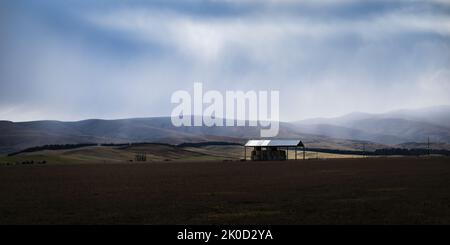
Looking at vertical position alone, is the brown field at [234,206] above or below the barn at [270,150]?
below

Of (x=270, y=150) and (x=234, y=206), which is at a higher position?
(x=270, y=150)

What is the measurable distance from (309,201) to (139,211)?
8486mm

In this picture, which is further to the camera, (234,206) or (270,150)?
(270,150)

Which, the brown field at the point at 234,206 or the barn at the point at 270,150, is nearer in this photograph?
the brown field at the point at 234,206

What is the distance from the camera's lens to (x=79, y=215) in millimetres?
22891

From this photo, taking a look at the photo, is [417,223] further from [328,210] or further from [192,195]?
[192,195]

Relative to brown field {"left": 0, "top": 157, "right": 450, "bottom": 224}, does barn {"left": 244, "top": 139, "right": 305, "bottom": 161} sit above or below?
above

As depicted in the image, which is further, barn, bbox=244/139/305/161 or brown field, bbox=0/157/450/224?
barn, bbox=244/139/305/161

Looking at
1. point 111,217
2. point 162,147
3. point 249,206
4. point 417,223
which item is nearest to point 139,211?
point 111,217
